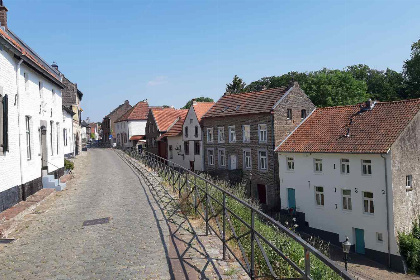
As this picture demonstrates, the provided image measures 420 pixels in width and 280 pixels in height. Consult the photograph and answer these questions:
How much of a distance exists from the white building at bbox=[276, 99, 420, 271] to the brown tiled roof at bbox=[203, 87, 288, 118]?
15.2 feet

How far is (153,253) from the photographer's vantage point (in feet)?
21.8

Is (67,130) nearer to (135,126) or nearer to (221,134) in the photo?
(221,134)

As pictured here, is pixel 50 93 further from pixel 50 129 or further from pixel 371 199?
pixel 371 199

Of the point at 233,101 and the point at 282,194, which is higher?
the point at 233,101

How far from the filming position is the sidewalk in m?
8.45

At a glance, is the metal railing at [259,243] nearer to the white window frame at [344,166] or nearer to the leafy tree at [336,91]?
the white window frame at [344,166]

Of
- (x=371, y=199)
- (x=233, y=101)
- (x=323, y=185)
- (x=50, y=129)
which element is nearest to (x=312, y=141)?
(x=323, y=185)

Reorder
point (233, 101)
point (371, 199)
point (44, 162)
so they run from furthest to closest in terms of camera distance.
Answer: point (233, 101), point (371, 199), point (44, 162)

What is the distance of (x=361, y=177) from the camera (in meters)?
23.1

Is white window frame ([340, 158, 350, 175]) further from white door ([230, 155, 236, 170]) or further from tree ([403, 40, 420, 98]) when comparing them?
tree ([403, 40, 420, 98])

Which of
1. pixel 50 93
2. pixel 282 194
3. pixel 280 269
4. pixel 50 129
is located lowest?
pixel 282 194

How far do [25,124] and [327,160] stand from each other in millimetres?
20130

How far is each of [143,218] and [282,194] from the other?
20.8m

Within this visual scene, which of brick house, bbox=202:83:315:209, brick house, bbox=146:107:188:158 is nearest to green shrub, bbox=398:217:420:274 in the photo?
brick house, bbox=202:83:315:209
